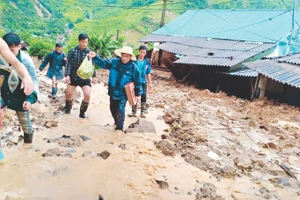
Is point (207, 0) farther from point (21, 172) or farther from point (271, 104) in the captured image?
point (21, 172)

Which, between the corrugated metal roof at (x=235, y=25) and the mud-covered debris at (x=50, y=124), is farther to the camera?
the corrugated metal roof at (x=235, y=25)

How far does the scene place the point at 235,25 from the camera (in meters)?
21.9

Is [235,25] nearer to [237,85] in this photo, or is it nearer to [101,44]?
[237,85]

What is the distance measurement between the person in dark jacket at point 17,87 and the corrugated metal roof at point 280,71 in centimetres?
913

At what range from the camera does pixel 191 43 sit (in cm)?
2058

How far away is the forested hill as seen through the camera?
176ft

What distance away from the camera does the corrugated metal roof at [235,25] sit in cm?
1937

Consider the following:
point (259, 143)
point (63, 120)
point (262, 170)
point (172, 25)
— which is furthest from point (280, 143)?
point (172, 25)

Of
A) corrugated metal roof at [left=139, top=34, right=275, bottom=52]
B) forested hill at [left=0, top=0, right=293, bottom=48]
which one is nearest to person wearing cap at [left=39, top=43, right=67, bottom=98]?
corrugated metal roof at [left=139, top=34, right=275, bottom=52]

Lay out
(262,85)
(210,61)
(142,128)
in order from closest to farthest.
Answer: (142,128) < (262,85) < (210,61)

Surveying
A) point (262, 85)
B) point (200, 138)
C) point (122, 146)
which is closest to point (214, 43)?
point (262, 85)

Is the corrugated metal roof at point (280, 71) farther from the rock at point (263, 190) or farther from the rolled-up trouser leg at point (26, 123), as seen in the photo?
the rolled-up trouser leg at point (26, 123)

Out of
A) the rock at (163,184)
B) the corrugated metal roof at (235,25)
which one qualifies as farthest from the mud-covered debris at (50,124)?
the corrugated metal roof at (235,25)

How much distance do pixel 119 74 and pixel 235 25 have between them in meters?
17.9
